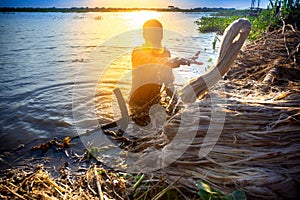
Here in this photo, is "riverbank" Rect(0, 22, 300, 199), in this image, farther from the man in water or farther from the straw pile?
the man in water

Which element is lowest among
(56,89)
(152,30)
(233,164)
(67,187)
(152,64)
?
(67,187)

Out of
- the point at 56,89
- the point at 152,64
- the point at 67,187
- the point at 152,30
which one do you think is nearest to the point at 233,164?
the point at 67,187

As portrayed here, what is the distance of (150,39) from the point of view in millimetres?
3586

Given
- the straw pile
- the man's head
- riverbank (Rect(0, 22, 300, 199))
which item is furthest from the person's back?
the straw pile

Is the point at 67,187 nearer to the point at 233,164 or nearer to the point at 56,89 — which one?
the point at 233,164

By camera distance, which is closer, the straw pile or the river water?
the straw pile

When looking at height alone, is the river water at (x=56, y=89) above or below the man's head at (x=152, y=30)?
below

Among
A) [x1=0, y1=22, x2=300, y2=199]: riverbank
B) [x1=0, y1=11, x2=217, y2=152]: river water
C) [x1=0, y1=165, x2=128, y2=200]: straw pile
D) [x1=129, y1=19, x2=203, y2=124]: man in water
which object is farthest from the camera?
[x1=0, y1=11, x2=217, y2=152]: river water

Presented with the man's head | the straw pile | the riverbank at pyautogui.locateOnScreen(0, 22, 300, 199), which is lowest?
the straw pile

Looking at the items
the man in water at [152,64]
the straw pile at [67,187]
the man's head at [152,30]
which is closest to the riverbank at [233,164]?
the straw pile at [67,187]

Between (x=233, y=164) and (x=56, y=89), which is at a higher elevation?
(x=233, y=164)

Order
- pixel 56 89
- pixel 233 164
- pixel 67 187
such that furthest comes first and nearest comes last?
pixel 56 89
pixel 67 187
pixel 233 164

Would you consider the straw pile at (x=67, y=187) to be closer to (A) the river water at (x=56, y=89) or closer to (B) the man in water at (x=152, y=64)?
(B) the man in water at (x=152, y=64)

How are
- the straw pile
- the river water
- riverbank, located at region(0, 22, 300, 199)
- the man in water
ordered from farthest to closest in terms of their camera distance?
the river water
the man in water
the straw pile
riverbank, located at region(0, 22, 300, 199)
